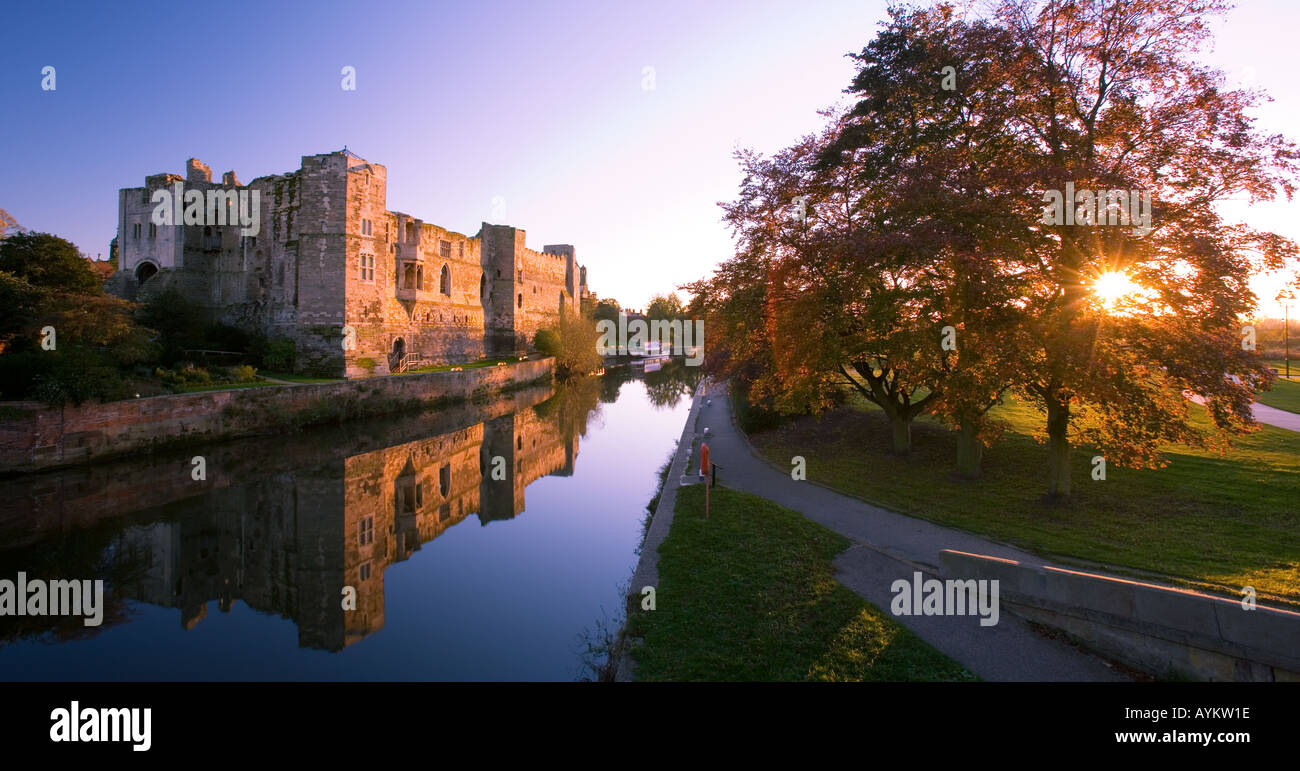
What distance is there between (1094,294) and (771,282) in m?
7.00

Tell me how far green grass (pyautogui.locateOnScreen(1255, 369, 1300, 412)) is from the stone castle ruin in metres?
34.2

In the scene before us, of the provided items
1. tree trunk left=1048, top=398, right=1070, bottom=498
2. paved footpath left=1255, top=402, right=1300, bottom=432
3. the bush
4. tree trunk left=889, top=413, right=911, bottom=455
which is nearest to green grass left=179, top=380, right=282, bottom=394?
tree trunk left=889, top=413, right=911, bottom=455

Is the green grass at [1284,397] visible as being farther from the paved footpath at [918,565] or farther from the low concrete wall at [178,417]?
the low concrete wall at [178,417]

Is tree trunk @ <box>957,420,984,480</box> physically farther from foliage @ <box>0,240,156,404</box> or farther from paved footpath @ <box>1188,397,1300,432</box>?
foliage @ <box>0,240,156,404</box>

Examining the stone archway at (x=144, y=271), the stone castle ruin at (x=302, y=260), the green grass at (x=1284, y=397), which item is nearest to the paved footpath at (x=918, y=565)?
the green grass at (x=1284, y=397)

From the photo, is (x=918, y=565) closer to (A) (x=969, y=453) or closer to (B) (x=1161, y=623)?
(B) (x=1161, y=623)

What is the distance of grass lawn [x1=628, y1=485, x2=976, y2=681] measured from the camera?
522 cm

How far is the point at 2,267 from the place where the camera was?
17984 mm

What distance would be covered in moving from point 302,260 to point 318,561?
21.7 m

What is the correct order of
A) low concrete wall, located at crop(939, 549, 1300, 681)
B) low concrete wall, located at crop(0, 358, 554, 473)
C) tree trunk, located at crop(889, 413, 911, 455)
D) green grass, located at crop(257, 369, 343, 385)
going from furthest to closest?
1. green grass, located at crop(257, 369, 343, 385)
2. tree trunk, located at crop(889, 413, 911, 455)
3. low concrete wall, located at crop(0, 358, 554, 473)
4. low concrete wall, located at crop(939, 549, 1300, 681)

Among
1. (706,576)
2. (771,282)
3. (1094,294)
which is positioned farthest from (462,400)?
(1094,294)

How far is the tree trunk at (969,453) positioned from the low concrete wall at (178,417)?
2060 cm
